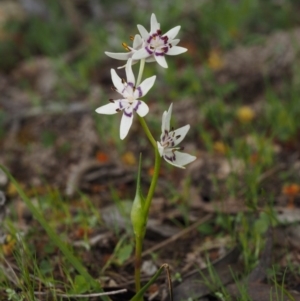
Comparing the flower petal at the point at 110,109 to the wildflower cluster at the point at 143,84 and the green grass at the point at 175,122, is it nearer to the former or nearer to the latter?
the wildflower cluster at the point at 143,84

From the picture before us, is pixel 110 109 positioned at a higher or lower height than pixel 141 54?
lower

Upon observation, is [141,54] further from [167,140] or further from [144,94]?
[167,140]

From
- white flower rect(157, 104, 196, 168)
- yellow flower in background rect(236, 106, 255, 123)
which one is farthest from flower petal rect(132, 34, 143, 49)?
yellow flower in background rect(236, 106, 255, 123)

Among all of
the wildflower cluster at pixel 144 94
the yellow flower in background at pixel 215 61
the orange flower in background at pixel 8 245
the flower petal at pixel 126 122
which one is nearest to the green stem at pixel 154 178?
the wildflower cluster at pixel 144 94

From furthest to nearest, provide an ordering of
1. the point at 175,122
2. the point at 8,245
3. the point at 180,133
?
1. the point at 175,122
2. the point at 8,245
3. the point at 180,133

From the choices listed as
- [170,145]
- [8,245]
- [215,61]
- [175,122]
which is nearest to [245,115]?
[175,122]

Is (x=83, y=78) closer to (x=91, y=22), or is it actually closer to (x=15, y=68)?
(x=15, y=68)

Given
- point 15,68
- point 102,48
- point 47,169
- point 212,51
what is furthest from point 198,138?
point 15,68

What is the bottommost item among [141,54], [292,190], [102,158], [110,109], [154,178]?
[102,158]

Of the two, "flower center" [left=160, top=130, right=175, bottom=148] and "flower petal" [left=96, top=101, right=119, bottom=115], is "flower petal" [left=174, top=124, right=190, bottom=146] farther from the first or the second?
"flower petal" [left=96, top=101, right=119, bottom=115]

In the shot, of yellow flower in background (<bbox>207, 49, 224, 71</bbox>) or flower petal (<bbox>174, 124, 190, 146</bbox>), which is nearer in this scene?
flower petal (<bbox>174, 124, 190, 146</bbox>)
